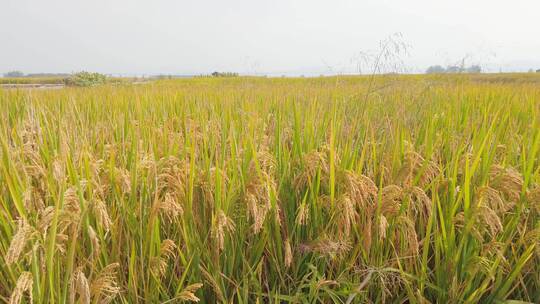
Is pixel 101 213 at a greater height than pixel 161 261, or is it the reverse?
pixel 101 213

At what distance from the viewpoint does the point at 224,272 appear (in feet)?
4.00

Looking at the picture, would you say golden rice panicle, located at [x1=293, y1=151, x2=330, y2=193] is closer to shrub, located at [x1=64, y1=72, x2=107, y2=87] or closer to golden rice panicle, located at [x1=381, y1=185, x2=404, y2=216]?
golden rice panicle, located at [x1=381, y1=185, x2=404, y2=216]

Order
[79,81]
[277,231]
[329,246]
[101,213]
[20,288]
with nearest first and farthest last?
1. [20,288]
2. [101,213]
3. [329,246]
4. [277,231]
5. [79,81]

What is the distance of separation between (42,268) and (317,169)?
0.98m

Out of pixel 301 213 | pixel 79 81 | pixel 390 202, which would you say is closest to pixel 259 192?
pixel 301 213

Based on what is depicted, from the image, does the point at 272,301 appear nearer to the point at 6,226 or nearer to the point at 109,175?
the point at 109,175

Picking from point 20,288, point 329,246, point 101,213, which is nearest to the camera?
point 20,288

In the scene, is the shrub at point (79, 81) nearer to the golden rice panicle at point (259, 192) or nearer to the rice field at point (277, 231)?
the rice field at point (277, 231)

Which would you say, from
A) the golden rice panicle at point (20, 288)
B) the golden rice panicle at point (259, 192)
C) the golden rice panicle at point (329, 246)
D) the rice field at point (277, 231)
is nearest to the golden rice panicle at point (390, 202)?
the rice field at point (277, 231)

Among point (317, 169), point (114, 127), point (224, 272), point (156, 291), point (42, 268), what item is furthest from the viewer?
point (114, 127)

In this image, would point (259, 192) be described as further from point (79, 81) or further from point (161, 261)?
point (79, 81)

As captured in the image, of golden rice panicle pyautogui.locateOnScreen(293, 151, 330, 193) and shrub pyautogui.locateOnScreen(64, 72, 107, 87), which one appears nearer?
golden rice panicle pyautogui.locateOnScreen(293, 151, 330, 193)

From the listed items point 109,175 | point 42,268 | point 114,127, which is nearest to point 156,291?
point 42,268

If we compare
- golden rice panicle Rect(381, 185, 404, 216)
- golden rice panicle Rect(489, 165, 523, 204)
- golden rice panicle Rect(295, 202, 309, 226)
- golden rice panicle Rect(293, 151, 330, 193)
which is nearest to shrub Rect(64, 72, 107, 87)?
golden rice panicle Rect(293, 151, 330, 193)
